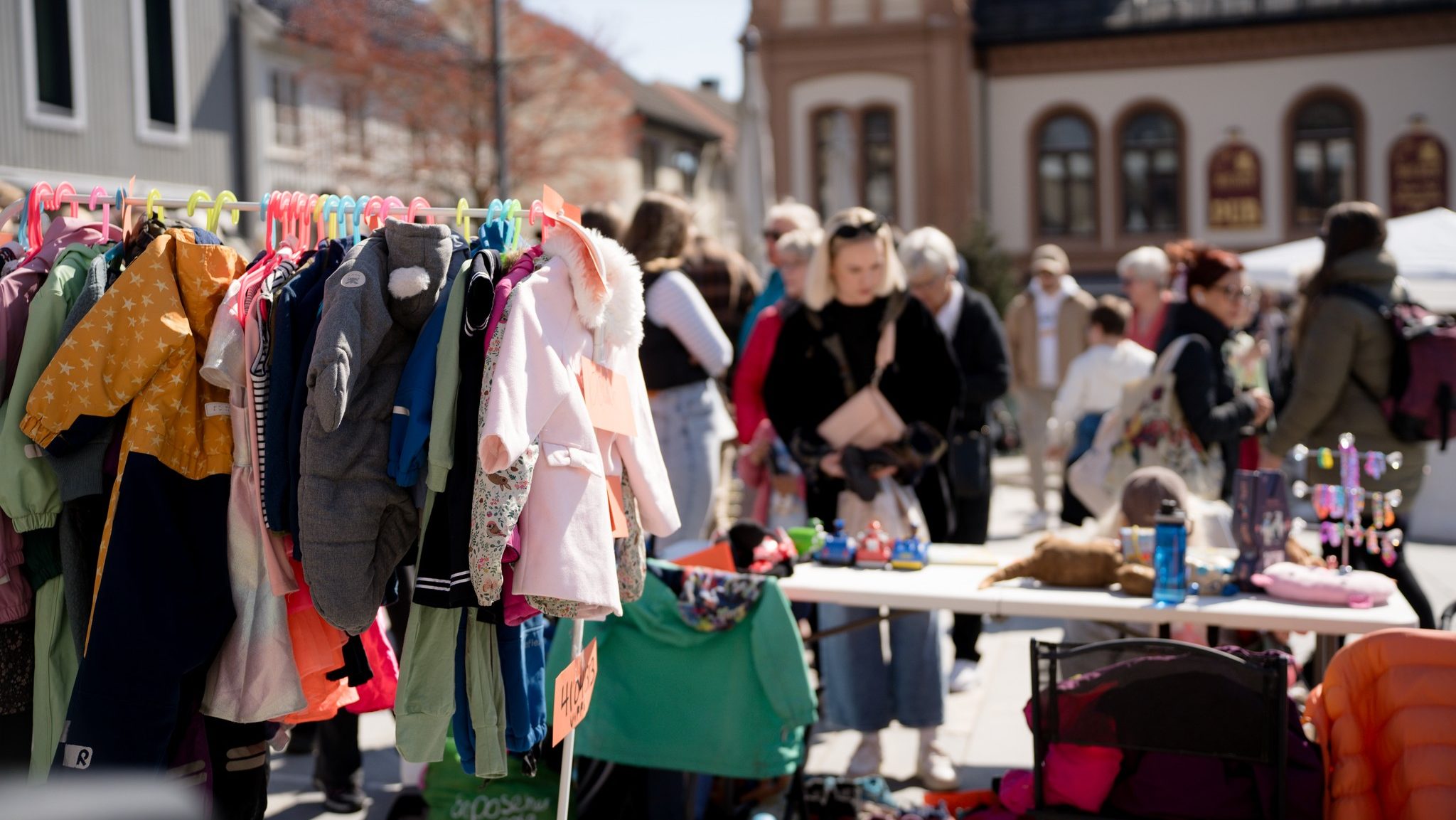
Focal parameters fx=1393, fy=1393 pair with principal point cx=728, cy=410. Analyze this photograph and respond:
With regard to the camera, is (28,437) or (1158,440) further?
(1158,440)

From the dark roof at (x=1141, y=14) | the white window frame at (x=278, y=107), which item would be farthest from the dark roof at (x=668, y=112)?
the white window frame at (x=278, y=107)

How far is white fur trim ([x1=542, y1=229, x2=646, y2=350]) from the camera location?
3.11 m

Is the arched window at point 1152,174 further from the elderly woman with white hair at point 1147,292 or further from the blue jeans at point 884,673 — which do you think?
the blue jeans at point 884,673

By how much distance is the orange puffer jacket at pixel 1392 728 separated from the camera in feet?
9.87

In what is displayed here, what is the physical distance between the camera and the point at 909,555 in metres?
4.44

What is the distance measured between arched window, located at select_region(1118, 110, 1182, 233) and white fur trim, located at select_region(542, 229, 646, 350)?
987 inches

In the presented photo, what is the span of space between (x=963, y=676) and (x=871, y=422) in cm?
154

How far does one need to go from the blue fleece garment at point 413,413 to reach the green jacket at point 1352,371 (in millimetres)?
3612

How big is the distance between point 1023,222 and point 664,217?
22.8 m

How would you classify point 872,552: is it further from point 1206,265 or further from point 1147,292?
point 1147,292

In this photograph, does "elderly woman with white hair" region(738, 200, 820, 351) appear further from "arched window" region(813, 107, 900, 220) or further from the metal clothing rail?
"arched window" region(813, 107, 900, 220)

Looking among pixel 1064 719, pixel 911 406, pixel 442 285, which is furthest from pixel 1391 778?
pixel 442 285

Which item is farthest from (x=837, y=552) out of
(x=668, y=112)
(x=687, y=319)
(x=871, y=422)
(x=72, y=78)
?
(x=668, y=112)

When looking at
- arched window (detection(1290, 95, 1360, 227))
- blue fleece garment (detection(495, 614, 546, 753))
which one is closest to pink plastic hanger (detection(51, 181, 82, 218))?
blue fleece garment (detection(495, 614, 546, 753))
